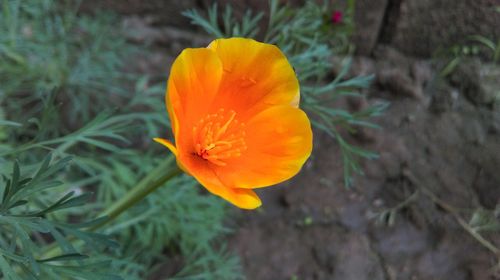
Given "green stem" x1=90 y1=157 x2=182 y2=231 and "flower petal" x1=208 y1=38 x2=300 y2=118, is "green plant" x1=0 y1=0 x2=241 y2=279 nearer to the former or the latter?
"green stem" x1=90 y1=157 x2=182 y2=231

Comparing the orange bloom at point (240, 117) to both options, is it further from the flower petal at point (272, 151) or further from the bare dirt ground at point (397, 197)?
the bare dirt ground at point (397, 197)

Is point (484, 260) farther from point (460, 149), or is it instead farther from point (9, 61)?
point (9, 61)

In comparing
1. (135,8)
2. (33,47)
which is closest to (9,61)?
(33,47)

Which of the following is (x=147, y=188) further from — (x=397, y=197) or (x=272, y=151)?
(x=397, y=197)

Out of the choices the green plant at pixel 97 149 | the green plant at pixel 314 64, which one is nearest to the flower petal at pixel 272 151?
the green plant at pixel 314 64

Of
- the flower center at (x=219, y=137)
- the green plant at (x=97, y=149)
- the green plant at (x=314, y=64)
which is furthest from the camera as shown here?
the green plant at (x=97, y=149)

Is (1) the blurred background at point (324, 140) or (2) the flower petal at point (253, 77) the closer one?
(2) the flower petal at point (253, 77)

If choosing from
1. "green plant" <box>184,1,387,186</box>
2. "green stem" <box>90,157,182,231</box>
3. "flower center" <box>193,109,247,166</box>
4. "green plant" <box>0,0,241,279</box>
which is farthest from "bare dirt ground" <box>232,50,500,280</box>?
"flower center" <box>193,109,247,166</box>
